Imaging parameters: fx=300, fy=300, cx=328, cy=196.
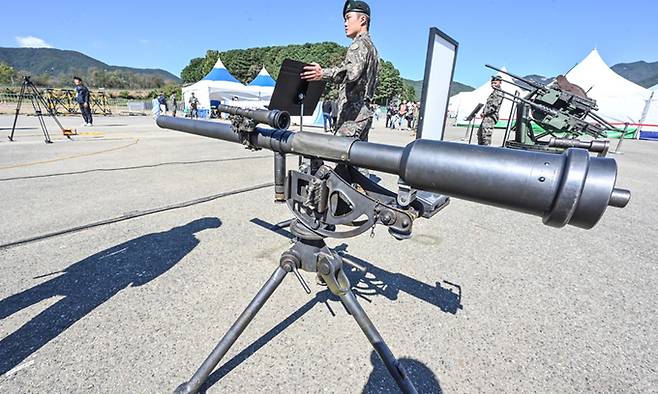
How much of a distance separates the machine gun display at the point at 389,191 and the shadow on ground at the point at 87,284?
120cm

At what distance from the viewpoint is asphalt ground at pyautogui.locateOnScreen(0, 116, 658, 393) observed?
183 cm

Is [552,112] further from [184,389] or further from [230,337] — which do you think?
[184,389]

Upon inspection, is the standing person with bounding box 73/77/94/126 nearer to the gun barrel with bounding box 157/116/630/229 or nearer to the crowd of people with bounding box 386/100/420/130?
the gun barrel with bounding box 157/116/630/229

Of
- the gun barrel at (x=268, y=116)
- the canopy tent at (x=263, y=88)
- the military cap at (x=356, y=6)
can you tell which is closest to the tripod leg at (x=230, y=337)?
the gun barrel at (x=268, y=116)

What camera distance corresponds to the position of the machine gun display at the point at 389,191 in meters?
0.78

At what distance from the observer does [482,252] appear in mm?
3525

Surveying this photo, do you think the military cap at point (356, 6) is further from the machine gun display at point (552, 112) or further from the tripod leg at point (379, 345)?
the machine gun display at point (552, 112)

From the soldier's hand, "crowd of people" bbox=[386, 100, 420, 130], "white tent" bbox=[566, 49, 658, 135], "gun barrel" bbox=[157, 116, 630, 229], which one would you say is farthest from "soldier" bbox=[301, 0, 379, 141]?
"white tent" bbox=[566, 49, 658, 135]

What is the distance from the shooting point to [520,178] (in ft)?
2.67

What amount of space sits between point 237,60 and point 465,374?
109504 mm

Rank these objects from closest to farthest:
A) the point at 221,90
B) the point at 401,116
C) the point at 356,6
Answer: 1. the point at 356,6
2. the point at 401,116
3. the point at 221,90

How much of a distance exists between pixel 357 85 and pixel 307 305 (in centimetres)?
249

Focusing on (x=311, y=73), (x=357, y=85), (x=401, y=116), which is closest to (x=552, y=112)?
(x=357, y=85)

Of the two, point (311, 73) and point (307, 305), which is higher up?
point (311, 73)
